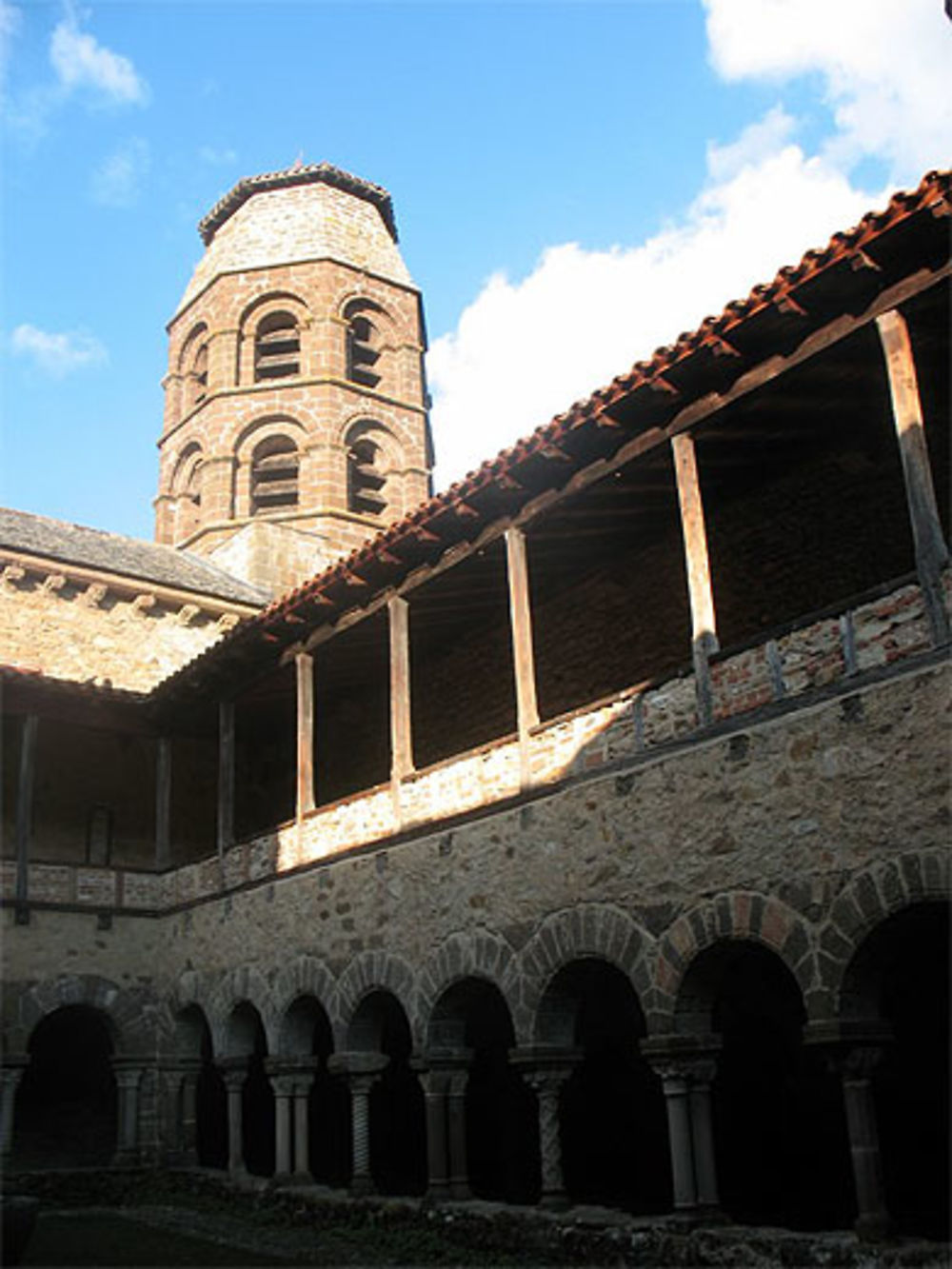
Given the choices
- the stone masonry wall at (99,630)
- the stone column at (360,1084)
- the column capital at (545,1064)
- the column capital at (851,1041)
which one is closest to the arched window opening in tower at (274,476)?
the stone masonry wall at (99,630)

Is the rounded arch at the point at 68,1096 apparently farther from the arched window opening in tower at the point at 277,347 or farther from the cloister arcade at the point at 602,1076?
the arched window opening in tower at the point at 277,347

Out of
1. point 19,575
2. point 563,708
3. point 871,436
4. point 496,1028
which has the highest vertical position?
point 19,575

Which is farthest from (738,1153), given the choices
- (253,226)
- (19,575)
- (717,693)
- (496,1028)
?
(253,226)

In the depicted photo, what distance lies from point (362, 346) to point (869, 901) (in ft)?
70.4

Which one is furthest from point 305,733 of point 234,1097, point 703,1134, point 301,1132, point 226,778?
point 703,1134

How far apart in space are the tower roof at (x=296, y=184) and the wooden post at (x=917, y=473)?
22.3 metres

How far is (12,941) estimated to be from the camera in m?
14.5

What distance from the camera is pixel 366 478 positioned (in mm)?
25688

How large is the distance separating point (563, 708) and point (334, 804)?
2844 mm

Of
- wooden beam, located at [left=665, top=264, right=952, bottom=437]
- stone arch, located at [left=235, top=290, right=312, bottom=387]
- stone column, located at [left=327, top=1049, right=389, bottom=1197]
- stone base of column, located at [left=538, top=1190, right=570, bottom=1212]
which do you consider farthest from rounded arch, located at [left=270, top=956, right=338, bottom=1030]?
stone arch, located at [left=235, top=290, right=312, bottom=387]

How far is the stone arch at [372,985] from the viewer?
1107 cm

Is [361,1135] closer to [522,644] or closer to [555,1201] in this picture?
[555,1201]

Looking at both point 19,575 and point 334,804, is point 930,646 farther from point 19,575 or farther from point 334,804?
point 19,575

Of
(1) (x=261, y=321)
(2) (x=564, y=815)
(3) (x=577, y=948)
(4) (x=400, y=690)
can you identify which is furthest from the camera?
(1) (x=261, y=321)
